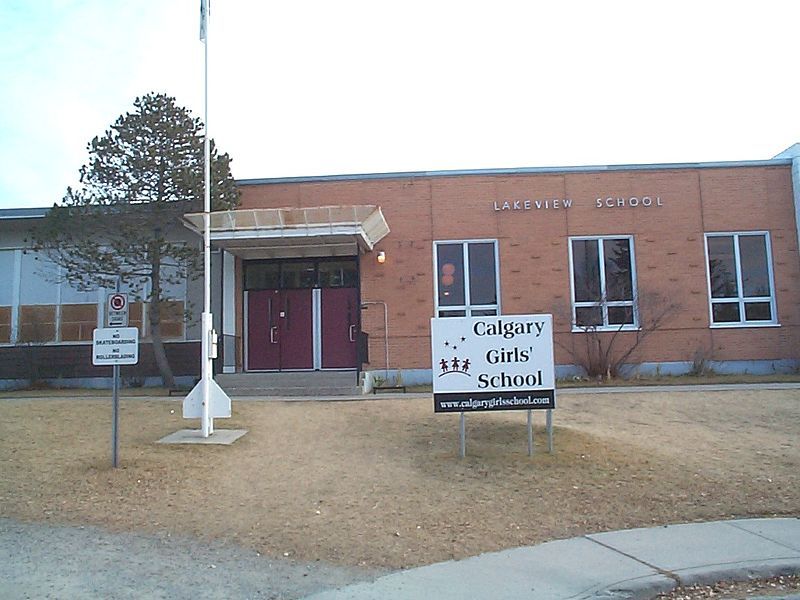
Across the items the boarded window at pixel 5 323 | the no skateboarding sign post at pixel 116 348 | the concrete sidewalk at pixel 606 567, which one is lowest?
the concrete sidewalk at pixel 606 567

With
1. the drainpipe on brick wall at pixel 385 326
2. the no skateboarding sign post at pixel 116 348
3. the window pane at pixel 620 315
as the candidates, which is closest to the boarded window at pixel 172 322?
the drainpipe on brick wall at pixel 385 326

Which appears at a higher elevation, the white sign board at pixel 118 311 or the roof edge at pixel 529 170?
the roof edge at pixel 529 170

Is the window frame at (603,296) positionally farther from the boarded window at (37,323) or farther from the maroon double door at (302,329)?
the boarded window at (37,323)

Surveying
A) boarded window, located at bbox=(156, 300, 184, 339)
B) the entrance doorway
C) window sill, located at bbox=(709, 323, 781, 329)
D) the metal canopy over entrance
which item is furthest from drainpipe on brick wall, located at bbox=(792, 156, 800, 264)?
boarded window, located at bbox=(156, 300, 184, 339)

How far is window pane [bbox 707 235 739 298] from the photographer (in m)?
18.0

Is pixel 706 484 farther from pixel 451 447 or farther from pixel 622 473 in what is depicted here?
pixel 451 447

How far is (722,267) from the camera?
18.2 m

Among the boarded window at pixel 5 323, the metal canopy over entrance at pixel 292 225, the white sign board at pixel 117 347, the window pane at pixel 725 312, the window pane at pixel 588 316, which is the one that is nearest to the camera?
the white sign board at pixel 117 347

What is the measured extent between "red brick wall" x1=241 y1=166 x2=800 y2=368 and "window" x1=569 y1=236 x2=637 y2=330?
0.80ft

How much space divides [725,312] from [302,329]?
1052 cm

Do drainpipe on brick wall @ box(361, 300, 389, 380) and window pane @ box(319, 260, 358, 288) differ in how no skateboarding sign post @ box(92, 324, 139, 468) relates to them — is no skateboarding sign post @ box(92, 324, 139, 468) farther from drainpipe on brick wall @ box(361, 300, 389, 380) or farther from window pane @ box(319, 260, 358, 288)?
window pane @ box(319, 260, 358, 288)

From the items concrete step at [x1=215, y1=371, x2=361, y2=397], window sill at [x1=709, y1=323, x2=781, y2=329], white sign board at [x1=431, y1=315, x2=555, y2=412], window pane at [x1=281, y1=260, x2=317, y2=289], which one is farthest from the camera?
window pane at [x1=281, y1=260, x2=317, y2=289]

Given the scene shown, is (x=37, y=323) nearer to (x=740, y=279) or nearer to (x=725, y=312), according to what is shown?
(x=725, y=312)

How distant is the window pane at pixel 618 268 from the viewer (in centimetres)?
1797
